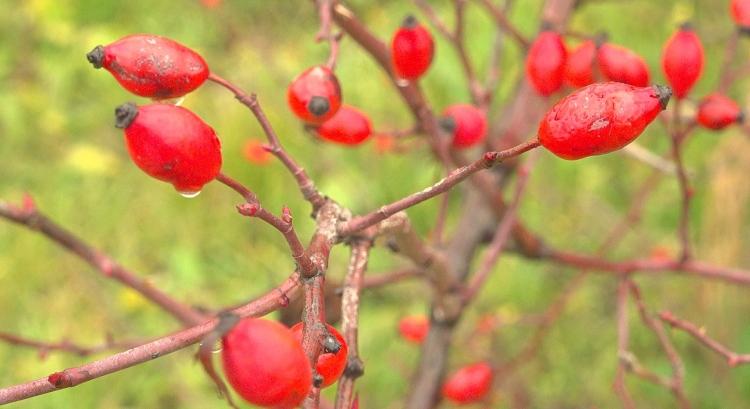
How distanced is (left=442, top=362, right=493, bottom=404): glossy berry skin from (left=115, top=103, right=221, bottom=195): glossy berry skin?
1332 mm

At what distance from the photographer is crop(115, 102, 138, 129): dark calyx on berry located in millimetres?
874

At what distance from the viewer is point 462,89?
3619 millimetres

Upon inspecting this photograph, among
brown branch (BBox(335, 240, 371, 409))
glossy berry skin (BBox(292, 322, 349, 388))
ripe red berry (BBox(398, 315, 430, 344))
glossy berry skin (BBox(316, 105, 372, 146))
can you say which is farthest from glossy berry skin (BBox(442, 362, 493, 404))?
glossy berry skin (BBox(292, 322, 349, 388))

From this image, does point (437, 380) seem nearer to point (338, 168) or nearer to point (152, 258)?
point (338, 168)

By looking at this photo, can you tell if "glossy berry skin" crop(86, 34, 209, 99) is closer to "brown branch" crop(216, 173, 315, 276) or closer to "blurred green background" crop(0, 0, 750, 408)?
"brown branch" crop(216, 173, 315, 276)

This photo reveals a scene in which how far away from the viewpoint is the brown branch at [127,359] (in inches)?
30.8

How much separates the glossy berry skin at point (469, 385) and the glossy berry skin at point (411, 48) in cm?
94

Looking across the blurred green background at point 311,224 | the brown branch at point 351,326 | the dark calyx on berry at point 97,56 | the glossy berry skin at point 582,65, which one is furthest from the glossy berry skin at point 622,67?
the blurred green background at point 311,224

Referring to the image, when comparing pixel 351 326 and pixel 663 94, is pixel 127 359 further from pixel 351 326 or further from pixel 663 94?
pixel 663 94

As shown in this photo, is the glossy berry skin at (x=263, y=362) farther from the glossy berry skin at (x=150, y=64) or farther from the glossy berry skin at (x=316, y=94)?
the glossy berry skin at (x=316, y=94)

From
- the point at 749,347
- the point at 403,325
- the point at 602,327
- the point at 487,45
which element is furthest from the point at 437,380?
the point at 487,45

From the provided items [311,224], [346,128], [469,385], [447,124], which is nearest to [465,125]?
[447,124]

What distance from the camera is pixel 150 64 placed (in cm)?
103

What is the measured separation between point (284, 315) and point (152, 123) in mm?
670
